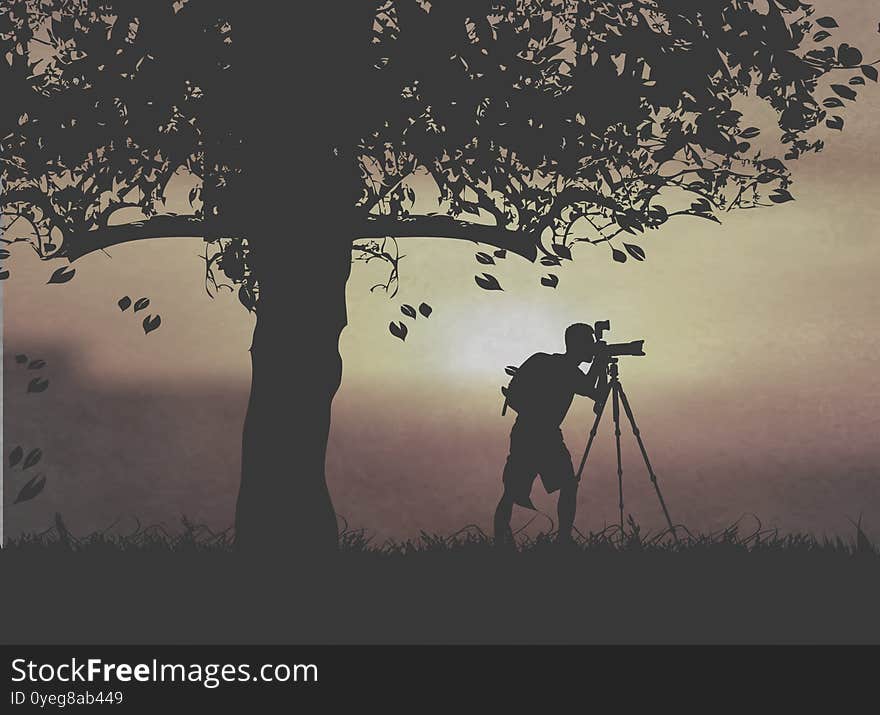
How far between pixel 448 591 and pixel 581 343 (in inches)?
120

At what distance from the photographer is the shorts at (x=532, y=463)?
11523mm

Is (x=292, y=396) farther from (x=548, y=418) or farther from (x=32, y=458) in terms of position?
(x=548, y=418)

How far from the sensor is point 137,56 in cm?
1047

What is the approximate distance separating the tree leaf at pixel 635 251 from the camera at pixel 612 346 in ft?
3.06

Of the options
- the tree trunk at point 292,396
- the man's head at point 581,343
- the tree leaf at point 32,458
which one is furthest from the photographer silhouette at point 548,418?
the tree leaf at point 32,458

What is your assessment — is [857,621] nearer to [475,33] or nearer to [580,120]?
[580,120]

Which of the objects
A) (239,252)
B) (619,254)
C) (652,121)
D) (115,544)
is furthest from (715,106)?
(115,544)

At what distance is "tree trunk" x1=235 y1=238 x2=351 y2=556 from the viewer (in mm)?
10703

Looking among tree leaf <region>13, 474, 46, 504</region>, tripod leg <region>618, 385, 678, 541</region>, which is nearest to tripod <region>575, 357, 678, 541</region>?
tripod leg <region>618, 385, 678, 541</region>

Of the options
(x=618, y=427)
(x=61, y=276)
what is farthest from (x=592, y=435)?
(x=61, y=276)

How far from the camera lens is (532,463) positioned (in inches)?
453

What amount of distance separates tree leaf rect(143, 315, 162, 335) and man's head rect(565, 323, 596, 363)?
393 centimetres

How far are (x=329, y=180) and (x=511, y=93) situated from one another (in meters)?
1.79
